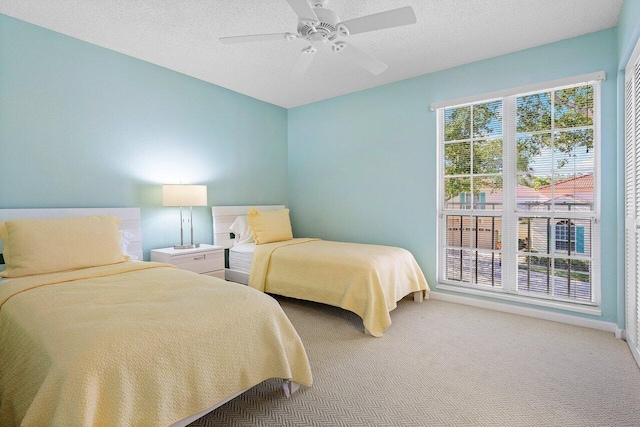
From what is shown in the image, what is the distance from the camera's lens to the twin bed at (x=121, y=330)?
3.90ft

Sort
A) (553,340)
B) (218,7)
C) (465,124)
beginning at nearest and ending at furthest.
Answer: (218,7) < (553,340) < (465,124)

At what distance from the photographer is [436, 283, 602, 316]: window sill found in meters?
2.87

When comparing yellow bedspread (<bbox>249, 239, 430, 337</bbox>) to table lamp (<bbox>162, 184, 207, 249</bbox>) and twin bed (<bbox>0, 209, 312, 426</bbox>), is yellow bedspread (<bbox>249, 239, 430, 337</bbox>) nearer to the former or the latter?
table lamp (<bbox>162, 184, 207, 249</bbox>)

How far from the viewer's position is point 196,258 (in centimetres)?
331

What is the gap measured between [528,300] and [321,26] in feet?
10.0

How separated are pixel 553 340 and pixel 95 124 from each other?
434 centimetres

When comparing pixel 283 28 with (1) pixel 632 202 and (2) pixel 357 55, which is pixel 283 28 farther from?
(1) pixel 632 202

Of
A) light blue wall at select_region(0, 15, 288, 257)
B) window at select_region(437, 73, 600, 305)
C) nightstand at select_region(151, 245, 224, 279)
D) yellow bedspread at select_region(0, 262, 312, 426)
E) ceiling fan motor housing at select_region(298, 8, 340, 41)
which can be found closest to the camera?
yellow bedspread at select_region(0, 262, 312, 426)

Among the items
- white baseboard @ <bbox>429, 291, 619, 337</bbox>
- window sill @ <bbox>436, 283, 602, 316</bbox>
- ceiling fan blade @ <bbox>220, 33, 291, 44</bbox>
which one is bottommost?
white baseboard @ <bbox>429, 291, 619, 337</bbox>

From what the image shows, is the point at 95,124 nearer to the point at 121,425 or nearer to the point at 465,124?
the point at 121,425

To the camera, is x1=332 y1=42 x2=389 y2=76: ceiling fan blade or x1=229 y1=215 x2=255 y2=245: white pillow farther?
x1=229 y1=215 x2=255 y2=245: white pillow

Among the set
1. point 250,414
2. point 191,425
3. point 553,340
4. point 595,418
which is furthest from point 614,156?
point 191,425

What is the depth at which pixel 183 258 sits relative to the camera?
10.5ft

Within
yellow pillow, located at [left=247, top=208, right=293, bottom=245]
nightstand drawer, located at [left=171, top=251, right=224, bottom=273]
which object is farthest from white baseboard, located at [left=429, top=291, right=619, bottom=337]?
nightstand drawer, located at [left=171, top=251, right=224, bottom=273]
